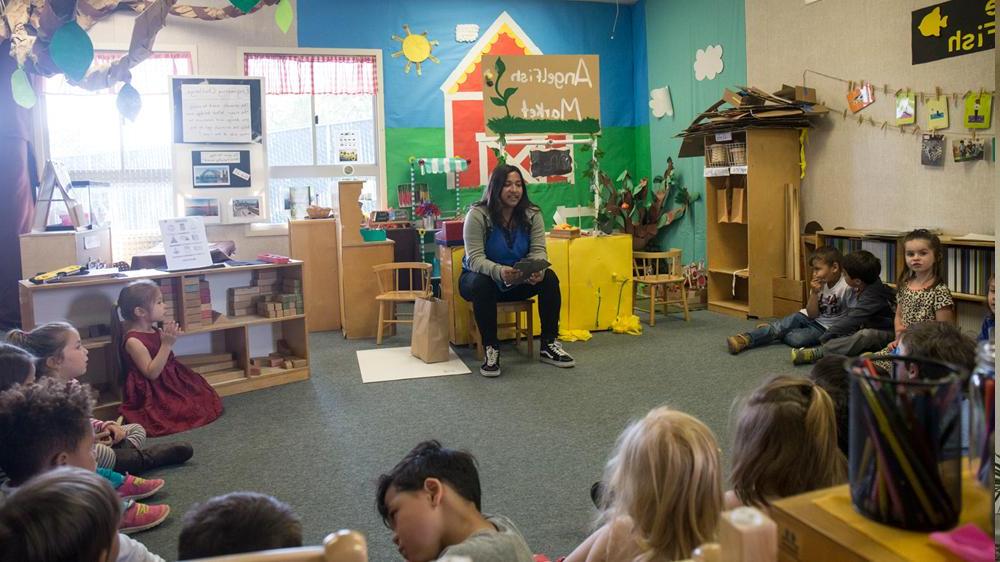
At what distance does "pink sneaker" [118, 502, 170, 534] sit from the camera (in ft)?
8.05

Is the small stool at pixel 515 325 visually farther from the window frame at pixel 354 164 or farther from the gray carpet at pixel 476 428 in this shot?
the window frame at pixel 354 164

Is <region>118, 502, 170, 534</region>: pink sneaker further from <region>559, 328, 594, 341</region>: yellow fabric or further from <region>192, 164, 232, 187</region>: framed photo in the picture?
<region>192, 164, 232, 187</region>: framed photo

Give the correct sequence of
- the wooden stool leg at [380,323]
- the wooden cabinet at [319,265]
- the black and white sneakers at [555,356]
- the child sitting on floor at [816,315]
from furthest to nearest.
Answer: the wooden cabinet at [319,265] < the wooden stool leg at [380,323] < the child sitting on floor at [816,315] < the black and white sneakers at [555,356]

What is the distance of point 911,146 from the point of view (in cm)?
521

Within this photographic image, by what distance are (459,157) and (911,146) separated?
409 cm

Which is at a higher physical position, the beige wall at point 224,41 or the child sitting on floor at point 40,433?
the beige wall at point 224,41

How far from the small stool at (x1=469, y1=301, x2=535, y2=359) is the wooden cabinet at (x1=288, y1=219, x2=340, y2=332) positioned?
1.39 metres

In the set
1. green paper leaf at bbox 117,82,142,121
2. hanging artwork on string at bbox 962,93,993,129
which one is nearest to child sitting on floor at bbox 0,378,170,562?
green paper leaf at bbox 117,82,142,121

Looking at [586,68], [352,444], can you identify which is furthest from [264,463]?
[586,68]

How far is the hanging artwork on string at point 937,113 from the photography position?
4.89 metres

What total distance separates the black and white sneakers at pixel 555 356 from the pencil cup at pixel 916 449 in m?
3.86

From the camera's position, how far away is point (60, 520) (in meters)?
1.02

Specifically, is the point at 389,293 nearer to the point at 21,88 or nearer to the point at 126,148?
the point at 21,88

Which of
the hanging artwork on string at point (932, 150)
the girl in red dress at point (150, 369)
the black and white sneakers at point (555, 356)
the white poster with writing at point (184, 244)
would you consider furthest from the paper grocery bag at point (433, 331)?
the hanging artwork on string at point (932, 150)
